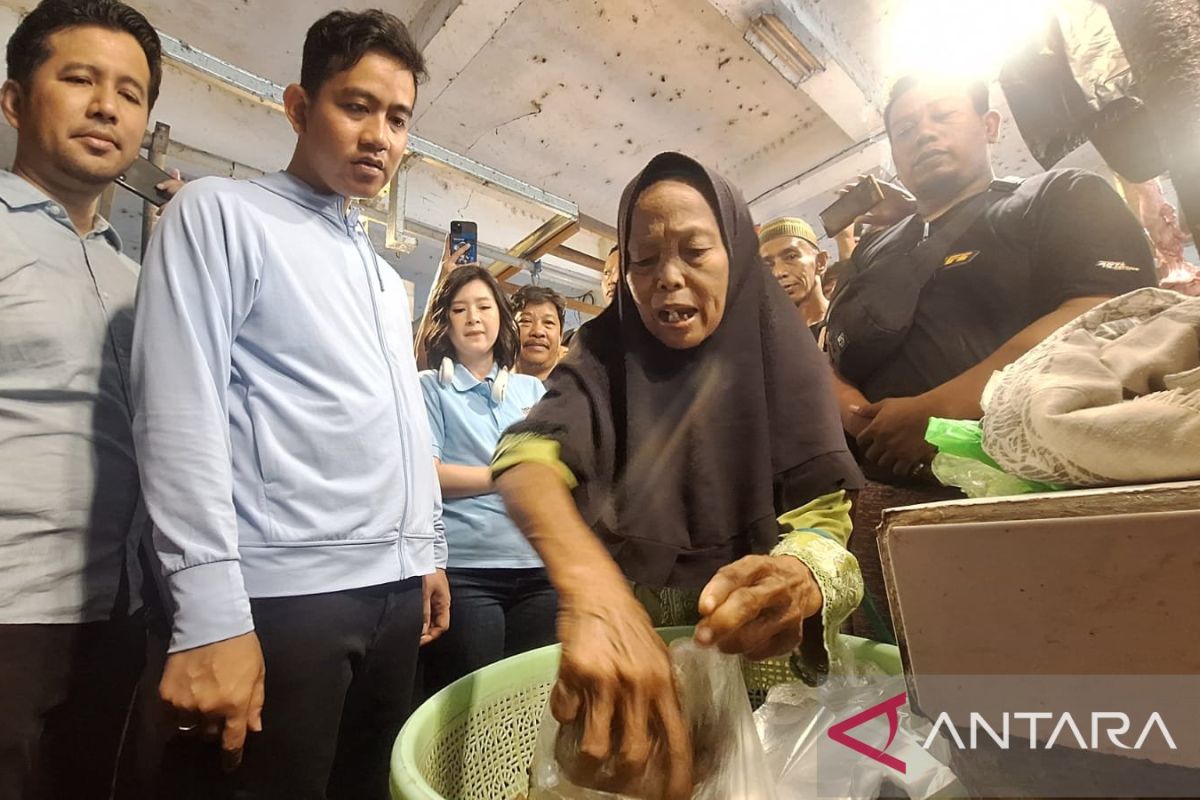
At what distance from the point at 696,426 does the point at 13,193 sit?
2.50 ft

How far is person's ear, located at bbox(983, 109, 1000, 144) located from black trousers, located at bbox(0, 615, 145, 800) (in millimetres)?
1039

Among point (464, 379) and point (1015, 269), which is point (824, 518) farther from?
point (464, 379)

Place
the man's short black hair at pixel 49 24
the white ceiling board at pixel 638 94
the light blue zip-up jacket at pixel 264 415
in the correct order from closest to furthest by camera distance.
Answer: the light blue zip-up jacket at pixel 264 415 → the man's short black hair at pixel 49 24 → the white ceiling board at pixel 638 94

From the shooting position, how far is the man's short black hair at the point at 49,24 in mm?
599

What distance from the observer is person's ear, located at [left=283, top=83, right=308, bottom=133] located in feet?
2.12

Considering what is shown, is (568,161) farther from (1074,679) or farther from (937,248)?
(1074,679)

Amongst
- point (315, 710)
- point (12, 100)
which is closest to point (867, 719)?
point (315, 710)

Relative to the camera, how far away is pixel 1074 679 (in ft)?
0.91

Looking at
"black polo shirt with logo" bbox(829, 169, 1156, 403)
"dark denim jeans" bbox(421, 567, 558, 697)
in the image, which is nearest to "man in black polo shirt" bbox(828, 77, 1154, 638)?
"black polo shirt with logo" bbox(829, 169, 1156, 403)

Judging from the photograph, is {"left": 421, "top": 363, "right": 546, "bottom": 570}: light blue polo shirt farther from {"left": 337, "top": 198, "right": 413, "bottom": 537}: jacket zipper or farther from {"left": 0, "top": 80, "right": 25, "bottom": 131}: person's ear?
{"left": 0, "top": 80, "right": 25, "bottom": 131}: person's ear

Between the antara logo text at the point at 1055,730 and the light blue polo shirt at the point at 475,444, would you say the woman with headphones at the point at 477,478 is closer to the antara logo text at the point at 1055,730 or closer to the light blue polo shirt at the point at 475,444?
the light blue polo shirt at the point at 475,444

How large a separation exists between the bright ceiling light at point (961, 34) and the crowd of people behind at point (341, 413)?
0.03 metres

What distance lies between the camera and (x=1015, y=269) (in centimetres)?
51

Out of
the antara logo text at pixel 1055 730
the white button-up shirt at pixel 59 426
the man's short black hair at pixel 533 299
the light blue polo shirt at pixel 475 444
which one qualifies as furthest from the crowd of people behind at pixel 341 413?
the man's short black hair at pixel 533 299
